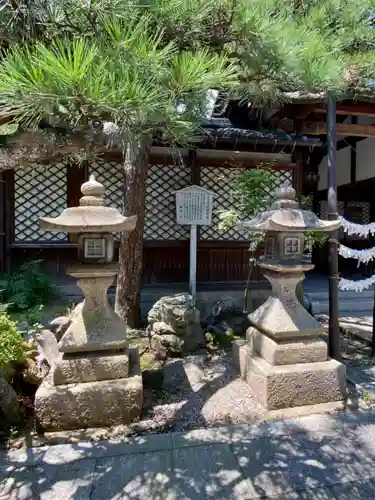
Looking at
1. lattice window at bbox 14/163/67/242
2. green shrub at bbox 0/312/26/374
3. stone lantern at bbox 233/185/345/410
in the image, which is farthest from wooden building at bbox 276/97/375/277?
green shrub at bbox 0/312/26/374

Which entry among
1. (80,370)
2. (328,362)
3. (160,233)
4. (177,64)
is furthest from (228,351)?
(177,64)

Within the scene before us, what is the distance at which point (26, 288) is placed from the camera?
17.5 feet

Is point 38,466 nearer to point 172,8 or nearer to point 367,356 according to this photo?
point 172,8

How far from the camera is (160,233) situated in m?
6.68

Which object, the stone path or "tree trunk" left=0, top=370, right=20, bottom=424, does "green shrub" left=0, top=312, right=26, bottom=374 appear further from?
the stone path

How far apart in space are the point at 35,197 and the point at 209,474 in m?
5.76

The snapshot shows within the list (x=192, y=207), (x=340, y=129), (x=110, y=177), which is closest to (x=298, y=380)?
(x=192, y=207)

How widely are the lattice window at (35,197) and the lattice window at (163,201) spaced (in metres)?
1.74

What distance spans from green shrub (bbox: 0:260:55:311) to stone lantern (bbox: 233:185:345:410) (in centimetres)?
373

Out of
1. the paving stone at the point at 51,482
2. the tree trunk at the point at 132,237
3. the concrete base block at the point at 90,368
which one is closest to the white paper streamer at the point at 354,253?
the tree trunk at the point at 132,237

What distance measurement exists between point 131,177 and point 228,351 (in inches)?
114

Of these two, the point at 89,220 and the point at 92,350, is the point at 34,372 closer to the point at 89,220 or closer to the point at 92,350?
the point at 92,350

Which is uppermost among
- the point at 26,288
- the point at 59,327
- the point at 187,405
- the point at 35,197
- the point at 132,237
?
the point at 35,197

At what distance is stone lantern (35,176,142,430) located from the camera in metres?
2.61
